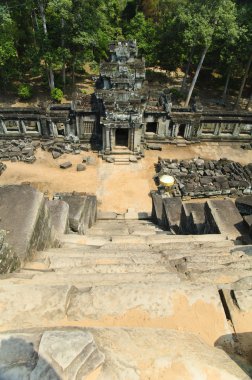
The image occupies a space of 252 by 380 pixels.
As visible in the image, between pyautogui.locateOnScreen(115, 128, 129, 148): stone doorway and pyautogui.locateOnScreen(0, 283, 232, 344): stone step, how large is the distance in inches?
779

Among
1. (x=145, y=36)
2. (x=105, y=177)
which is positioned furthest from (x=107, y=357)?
(x=145, y=36)

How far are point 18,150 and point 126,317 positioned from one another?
20.6 meters

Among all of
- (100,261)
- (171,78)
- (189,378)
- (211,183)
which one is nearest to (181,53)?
(171,78)

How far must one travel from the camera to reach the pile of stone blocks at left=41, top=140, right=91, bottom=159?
22359 millimetres

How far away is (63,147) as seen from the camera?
22.7 m

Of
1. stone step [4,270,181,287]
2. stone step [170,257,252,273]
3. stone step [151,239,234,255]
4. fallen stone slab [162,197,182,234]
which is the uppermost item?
stone step [4,270,181,287]

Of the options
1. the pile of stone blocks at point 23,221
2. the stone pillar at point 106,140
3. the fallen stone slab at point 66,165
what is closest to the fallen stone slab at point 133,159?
the stone pillar at point 106,140

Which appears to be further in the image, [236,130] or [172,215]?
[236,130]

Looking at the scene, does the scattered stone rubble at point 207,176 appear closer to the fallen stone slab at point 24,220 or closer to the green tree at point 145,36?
the fallen stone slab at point 24,220

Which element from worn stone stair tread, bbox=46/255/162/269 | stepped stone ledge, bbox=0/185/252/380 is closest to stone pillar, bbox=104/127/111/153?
stepped stone ledge, bbox=0/185/252/380

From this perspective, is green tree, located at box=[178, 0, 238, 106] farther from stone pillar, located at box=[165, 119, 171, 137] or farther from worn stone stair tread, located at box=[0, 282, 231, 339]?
worn stone stair tread, located at box=[0, 282, 231, 339]

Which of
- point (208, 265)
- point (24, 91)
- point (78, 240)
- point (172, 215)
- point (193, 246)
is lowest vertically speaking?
point (172, 215)

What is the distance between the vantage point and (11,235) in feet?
19.5

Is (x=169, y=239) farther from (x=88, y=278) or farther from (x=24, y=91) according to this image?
(x=24, y=91)
